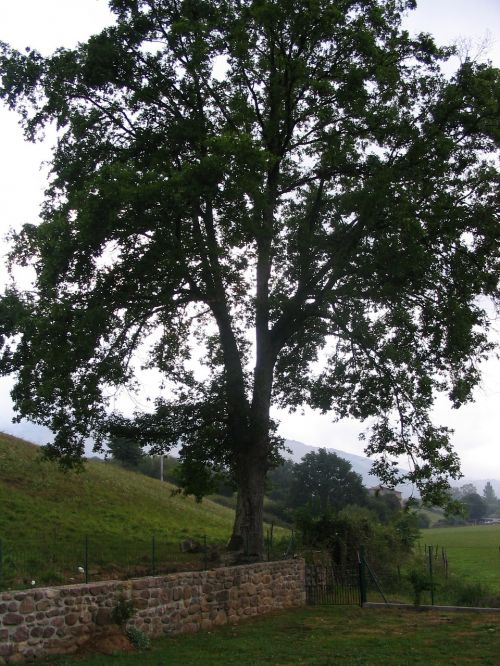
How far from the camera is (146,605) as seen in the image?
12438 mm

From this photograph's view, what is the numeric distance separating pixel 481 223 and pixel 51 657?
1438cm

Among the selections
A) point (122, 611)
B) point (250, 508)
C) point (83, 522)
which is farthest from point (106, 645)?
point (83, 522)

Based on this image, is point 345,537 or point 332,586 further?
point 345,537

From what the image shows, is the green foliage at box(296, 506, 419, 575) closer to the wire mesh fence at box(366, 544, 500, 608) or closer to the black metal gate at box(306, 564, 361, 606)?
the wire mesh fence at box(366, 544, 500, 608)

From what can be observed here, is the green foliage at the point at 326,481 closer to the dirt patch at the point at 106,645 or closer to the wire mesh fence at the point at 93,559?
the wire mesh fence at the point at 93,559

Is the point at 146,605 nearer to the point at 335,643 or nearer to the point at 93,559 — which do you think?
the point at 335,643

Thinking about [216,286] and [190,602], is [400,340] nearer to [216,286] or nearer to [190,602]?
[216,286]

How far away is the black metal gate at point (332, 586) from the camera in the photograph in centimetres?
1925

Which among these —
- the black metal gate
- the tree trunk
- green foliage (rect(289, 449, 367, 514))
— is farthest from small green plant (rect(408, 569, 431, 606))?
green foliage (rect(289, 449, 367, 514))

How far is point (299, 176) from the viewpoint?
2028 cm

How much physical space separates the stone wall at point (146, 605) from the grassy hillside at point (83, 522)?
136 cm

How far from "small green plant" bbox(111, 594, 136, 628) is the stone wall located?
0.08 m

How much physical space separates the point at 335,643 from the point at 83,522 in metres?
16.2

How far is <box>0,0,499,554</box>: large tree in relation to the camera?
51.5 feet
